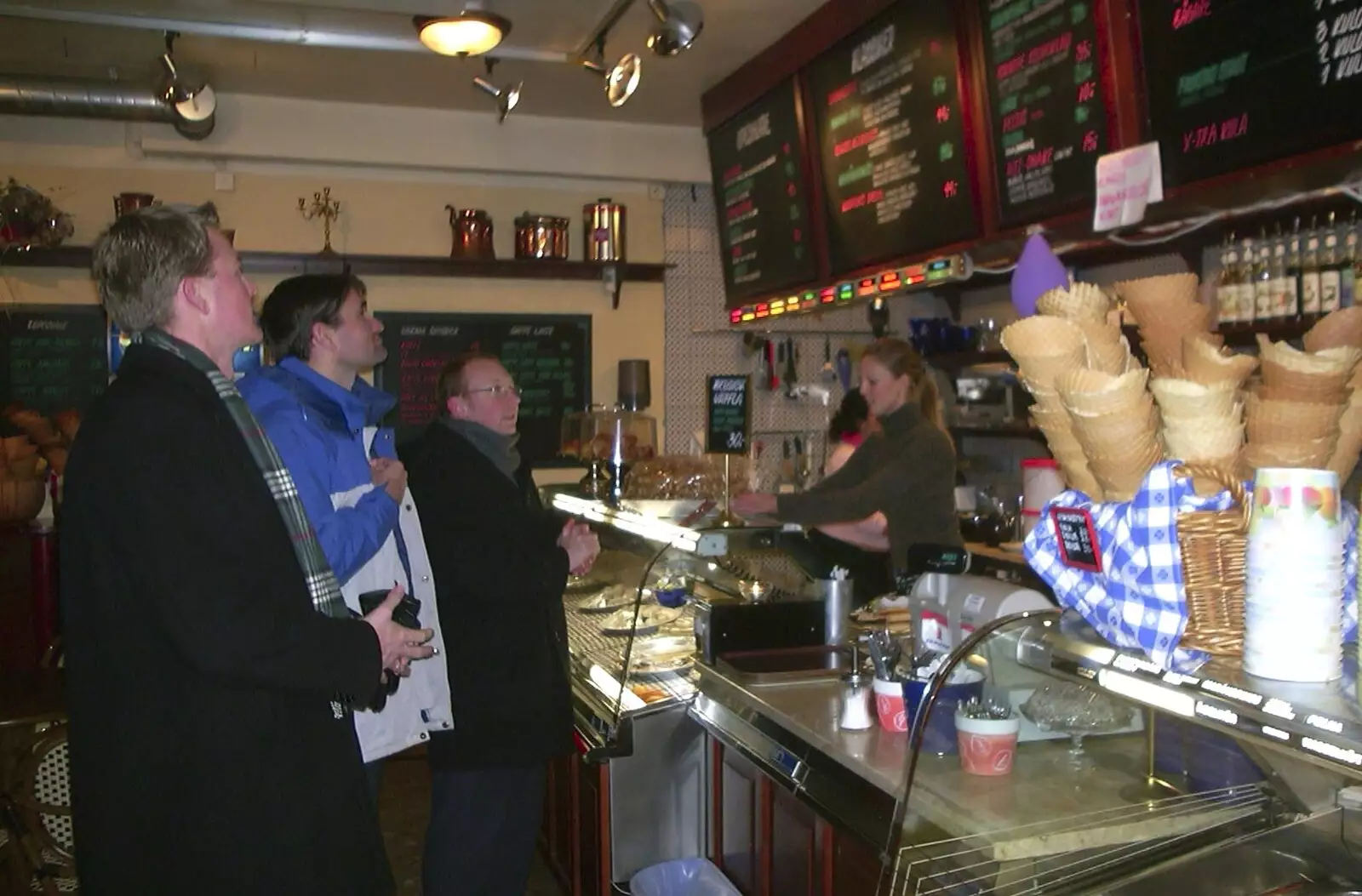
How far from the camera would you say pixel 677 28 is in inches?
139

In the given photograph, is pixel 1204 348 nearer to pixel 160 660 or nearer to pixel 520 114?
pixel 160 660

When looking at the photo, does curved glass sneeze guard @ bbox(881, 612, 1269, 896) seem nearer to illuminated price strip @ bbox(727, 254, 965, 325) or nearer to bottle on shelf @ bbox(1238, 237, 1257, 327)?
illuminated price strip @ bbox(727, 254, 965, 325)

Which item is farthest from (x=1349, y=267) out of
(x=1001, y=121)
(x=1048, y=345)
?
(x=1048, y=345)

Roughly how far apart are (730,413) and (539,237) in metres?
2.93

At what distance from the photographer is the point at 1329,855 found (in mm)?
1529

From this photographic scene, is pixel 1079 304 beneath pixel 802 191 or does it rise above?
beneath

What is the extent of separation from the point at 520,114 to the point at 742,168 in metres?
1.44

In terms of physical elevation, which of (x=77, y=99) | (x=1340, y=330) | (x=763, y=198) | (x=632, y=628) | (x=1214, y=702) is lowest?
(x=632, y=628)

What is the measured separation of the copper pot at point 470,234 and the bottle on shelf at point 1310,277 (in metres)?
3.73

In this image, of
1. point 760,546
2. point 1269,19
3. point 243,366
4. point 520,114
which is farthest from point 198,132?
point 1269,19

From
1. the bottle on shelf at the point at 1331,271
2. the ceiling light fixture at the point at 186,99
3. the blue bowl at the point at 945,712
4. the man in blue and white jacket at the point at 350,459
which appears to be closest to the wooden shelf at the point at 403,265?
the ceiling light fixture at the point at 186,99

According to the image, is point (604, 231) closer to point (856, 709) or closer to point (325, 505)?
point (325, 505)

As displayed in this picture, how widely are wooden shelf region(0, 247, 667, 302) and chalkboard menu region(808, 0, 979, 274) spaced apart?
190 centimetres

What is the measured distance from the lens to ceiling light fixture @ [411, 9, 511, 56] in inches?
137
